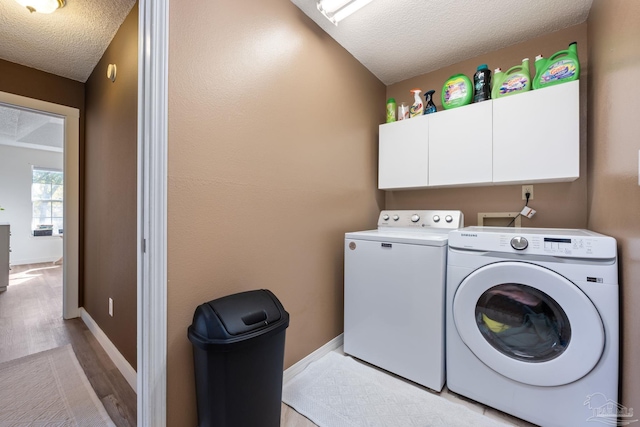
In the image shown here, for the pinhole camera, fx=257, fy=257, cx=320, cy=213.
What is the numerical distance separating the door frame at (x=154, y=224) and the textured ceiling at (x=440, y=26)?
3.17 ft

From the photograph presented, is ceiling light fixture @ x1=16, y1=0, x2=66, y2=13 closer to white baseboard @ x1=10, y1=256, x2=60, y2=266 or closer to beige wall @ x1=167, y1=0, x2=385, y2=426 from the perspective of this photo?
beige wall @ x1=167, y1=0, x2=385, y2=426

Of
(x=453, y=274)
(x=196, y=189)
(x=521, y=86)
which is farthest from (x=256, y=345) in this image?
(x=521, y=86)

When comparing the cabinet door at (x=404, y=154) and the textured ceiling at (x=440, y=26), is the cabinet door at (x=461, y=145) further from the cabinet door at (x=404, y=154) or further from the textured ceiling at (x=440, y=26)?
the textured ceiling at (x=440, y=26)

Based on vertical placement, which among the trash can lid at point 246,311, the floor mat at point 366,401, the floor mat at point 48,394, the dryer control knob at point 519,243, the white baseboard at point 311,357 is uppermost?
the dryer control knob at point 519,243

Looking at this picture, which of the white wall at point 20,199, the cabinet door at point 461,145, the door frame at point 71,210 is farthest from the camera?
the white wall at point 20,199

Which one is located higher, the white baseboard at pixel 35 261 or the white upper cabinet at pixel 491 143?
the white upper cabinet at pixel 491 143

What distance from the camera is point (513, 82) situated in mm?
1702

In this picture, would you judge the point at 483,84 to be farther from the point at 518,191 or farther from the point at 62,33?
the point at 62,33

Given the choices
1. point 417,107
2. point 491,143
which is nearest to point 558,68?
point 491,143

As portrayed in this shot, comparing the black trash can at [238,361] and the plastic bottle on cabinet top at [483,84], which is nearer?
Result: the black trash can at [238,361]

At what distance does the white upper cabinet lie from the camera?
1527mm

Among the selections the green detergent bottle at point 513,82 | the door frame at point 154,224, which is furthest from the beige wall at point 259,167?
the green detergent bottle at point 513,82

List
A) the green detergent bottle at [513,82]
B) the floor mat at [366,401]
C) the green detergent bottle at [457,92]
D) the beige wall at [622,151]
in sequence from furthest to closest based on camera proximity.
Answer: the green detergent bottle at [457,92] < the green detergent bottle at [513,82] < the floor mat at [366,401] < the beige wall at [622,151]

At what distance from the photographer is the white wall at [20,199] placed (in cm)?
471
